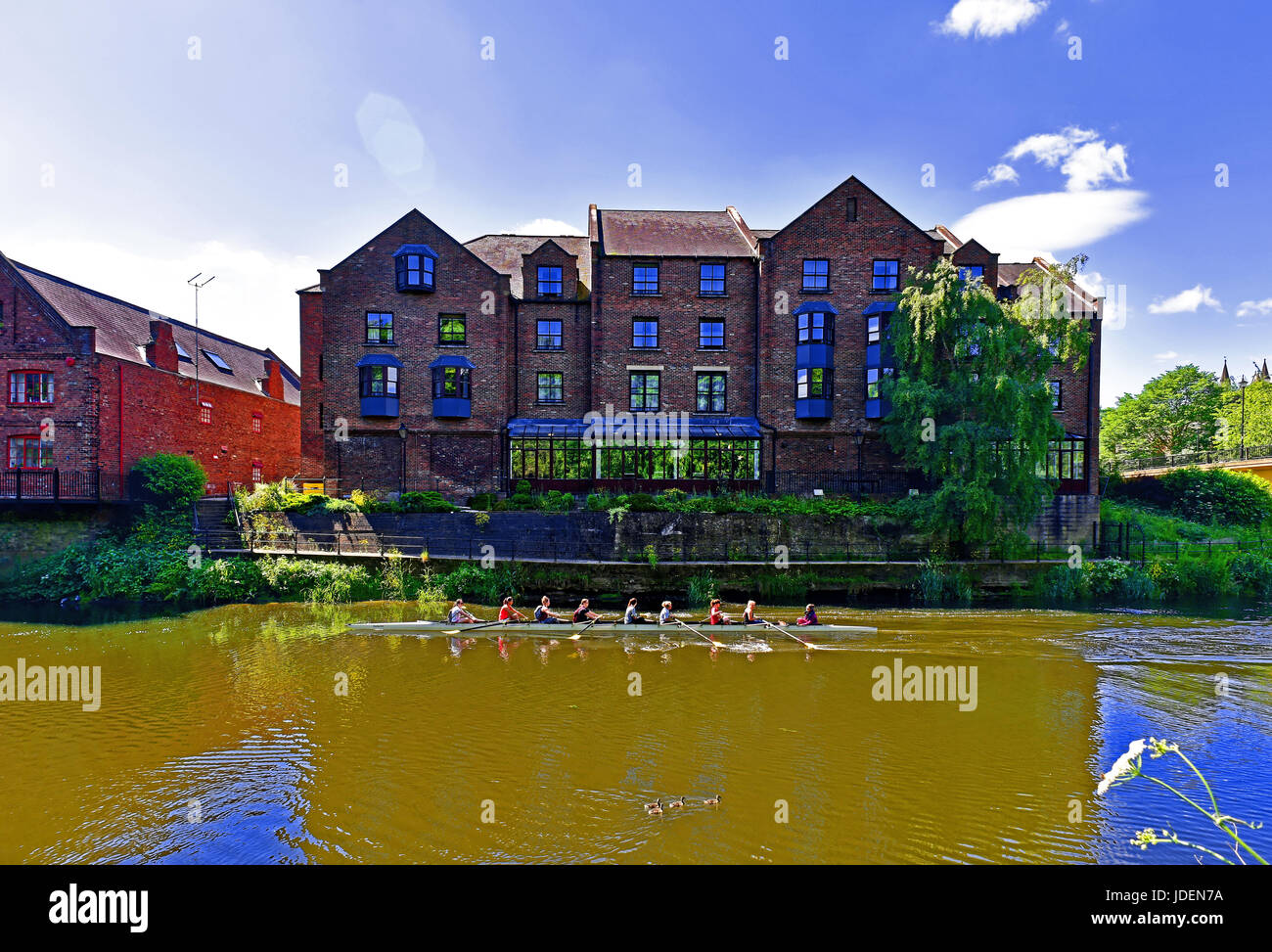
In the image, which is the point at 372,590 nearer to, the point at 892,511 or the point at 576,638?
the point at 576,638

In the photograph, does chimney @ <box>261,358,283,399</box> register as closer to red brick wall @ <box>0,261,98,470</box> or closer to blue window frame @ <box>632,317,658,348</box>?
red brick wall @ <box>0,261,98,470</box>

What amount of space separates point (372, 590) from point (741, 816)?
17203 millimetres

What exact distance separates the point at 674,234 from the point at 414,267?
12212 mm

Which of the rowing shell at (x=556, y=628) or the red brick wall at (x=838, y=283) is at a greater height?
the red brick wall at (x=838, y=283)

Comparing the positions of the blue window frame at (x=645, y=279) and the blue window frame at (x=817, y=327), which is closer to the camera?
the blue window frame at (x=817, y=327)

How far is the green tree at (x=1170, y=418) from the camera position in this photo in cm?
4162

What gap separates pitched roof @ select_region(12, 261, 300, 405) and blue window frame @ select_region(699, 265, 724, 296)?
79.7 ft

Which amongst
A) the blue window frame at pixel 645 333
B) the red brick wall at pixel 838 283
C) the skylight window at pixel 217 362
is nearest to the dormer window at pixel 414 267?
the blue window frame at pixel 645 333

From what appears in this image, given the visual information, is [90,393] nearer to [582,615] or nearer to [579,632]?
[582,615]

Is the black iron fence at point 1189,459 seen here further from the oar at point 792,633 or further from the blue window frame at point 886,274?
the oar at point 792,633

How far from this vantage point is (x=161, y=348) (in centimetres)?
2791

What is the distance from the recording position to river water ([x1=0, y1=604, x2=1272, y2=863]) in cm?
722

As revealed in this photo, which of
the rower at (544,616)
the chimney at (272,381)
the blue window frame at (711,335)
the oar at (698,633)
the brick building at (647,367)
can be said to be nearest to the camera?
the oar at (698,633)

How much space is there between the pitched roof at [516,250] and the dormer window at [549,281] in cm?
97
